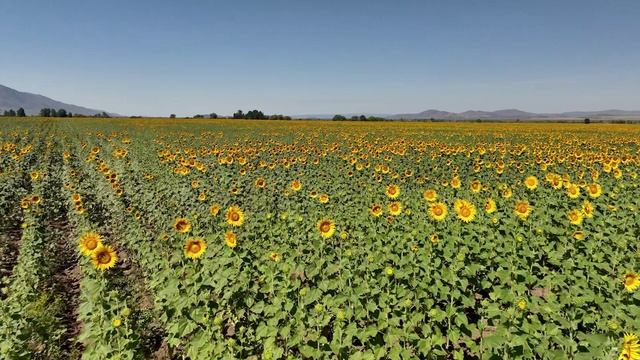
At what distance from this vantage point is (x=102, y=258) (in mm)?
5367

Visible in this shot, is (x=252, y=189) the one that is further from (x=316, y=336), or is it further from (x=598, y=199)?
(x=598, y=199)

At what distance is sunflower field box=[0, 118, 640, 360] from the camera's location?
13.8 feet

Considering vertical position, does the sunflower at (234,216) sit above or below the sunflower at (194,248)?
above

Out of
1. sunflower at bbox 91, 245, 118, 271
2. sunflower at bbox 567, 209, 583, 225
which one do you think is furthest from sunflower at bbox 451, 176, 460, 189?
sunflower at bbox 91, 245, 118, 271

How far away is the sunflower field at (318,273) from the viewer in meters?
4.22

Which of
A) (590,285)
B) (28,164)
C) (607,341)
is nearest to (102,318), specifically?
(607,341)

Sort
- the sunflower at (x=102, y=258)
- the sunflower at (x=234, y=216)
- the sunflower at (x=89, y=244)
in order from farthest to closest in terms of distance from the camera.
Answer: the sunflower at (x=234, y=216) → the sunflower at (x=89, y=244) → the sunflower at (x=102, y=258)

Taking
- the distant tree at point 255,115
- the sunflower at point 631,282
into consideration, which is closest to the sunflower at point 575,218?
the sunflower at point 631,282

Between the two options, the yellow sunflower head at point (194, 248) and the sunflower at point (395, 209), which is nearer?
the yellow sunflower head at point (194, 248)

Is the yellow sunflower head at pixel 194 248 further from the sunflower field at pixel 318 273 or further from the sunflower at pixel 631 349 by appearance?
the sunflower at pixel 631 349

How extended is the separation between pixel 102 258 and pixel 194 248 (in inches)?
45.7

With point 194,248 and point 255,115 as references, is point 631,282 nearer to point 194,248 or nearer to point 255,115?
point 194,248

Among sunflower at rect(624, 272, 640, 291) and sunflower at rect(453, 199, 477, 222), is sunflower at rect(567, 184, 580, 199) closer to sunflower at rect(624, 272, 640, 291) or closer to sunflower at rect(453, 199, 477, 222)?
sunflower at rect(453, 199, 477, 222)

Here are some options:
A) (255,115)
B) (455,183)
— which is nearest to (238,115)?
(255,115)
